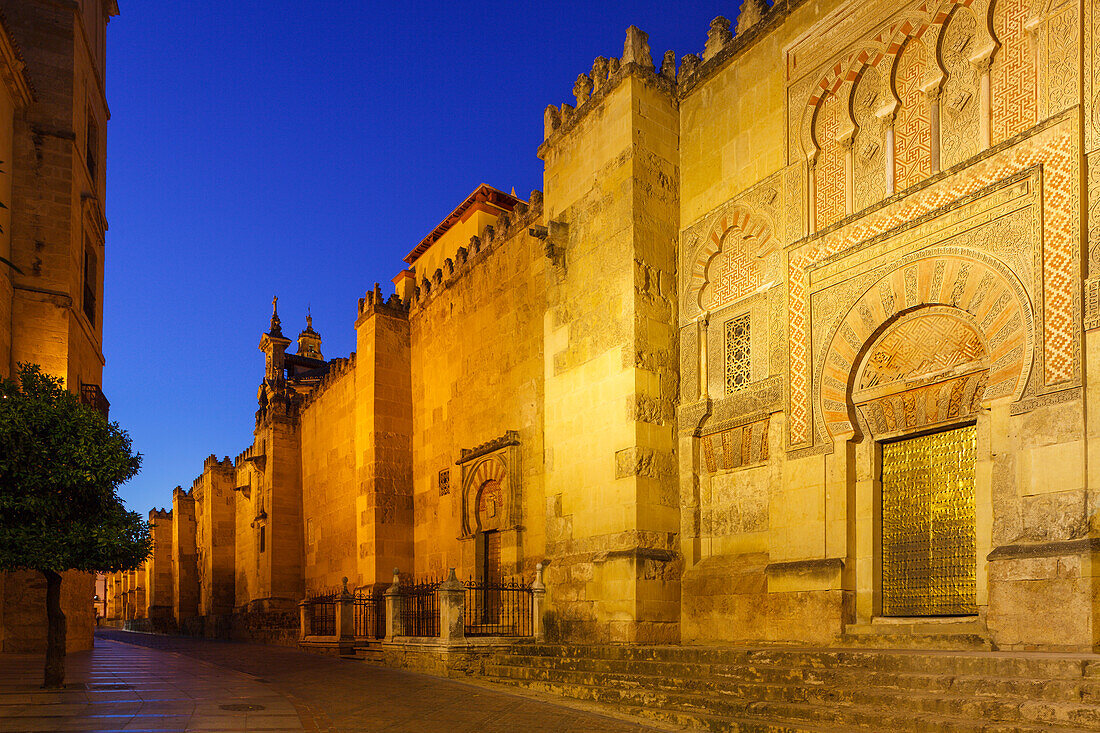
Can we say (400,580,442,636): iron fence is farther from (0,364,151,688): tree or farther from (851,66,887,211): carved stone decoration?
(851,66,887,211): carved stone decoration

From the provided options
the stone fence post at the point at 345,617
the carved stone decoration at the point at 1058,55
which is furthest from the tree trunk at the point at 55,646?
the carved stone decoration at the point at 1058,55

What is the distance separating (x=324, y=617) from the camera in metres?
17.2

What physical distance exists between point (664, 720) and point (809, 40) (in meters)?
7.29

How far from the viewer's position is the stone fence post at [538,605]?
1134 centimetres

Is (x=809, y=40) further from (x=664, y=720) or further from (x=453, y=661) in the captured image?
(x=453, y=661)

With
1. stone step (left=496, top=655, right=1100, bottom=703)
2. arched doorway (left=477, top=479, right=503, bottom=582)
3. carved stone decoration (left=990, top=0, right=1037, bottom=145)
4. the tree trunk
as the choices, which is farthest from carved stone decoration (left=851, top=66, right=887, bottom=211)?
the tree trunk

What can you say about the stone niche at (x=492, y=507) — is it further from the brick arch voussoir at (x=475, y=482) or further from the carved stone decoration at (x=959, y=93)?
the carved stone decoration at (x=959, y=93)

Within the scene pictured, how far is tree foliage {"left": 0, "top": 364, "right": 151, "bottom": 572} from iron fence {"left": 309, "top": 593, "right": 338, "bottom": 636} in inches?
308

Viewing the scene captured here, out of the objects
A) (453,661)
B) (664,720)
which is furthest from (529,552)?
(664,720)

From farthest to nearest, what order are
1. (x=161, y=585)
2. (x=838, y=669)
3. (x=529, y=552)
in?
(x=161, y=585), (x=529, y=552), (x=838, y=669)

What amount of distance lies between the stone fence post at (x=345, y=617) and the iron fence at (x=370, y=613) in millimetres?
296

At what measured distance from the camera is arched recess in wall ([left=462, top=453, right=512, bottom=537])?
45.7 ft

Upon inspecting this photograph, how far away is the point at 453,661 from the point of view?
1084cm

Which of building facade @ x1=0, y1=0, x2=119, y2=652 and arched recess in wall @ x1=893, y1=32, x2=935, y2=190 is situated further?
building facade @ x1=0, y1=0, x2=119, y2=652
